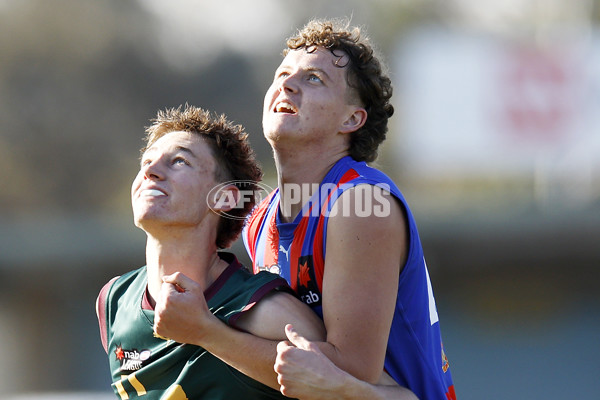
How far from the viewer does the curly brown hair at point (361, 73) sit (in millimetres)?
4266

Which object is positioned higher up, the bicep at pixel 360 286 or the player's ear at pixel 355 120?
the player's ear at pixel 355 120

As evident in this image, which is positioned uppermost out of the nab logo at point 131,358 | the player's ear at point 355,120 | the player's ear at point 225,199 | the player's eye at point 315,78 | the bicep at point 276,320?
the player's eye at point 315,78

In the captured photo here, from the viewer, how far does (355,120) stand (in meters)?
4.25

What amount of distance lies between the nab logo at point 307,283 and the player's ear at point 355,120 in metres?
0.71

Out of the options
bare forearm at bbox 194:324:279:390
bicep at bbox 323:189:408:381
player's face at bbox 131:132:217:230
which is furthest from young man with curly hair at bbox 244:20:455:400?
player's face at bbox 131:132:217:230

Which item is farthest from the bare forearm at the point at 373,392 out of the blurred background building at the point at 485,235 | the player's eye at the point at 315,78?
the blurred background building at the point at 485,235

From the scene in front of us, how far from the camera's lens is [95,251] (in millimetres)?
14320

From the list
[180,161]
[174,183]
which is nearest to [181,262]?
[174,183]

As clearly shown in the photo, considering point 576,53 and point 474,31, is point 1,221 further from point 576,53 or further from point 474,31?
point 576,53

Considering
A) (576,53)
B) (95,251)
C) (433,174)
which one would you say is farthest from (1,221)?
(576,53)

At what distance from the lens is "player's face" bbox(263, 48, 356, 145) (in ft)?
13.3

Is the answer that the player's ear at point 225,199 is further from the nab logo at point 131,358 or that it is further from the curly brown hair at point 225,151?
the nab logo at point 131,358

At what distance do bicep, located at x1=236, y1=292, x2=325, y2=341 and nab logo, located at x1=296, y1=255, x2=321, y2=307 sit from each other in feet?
0.76

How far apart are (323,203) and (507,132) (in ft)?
36.0
